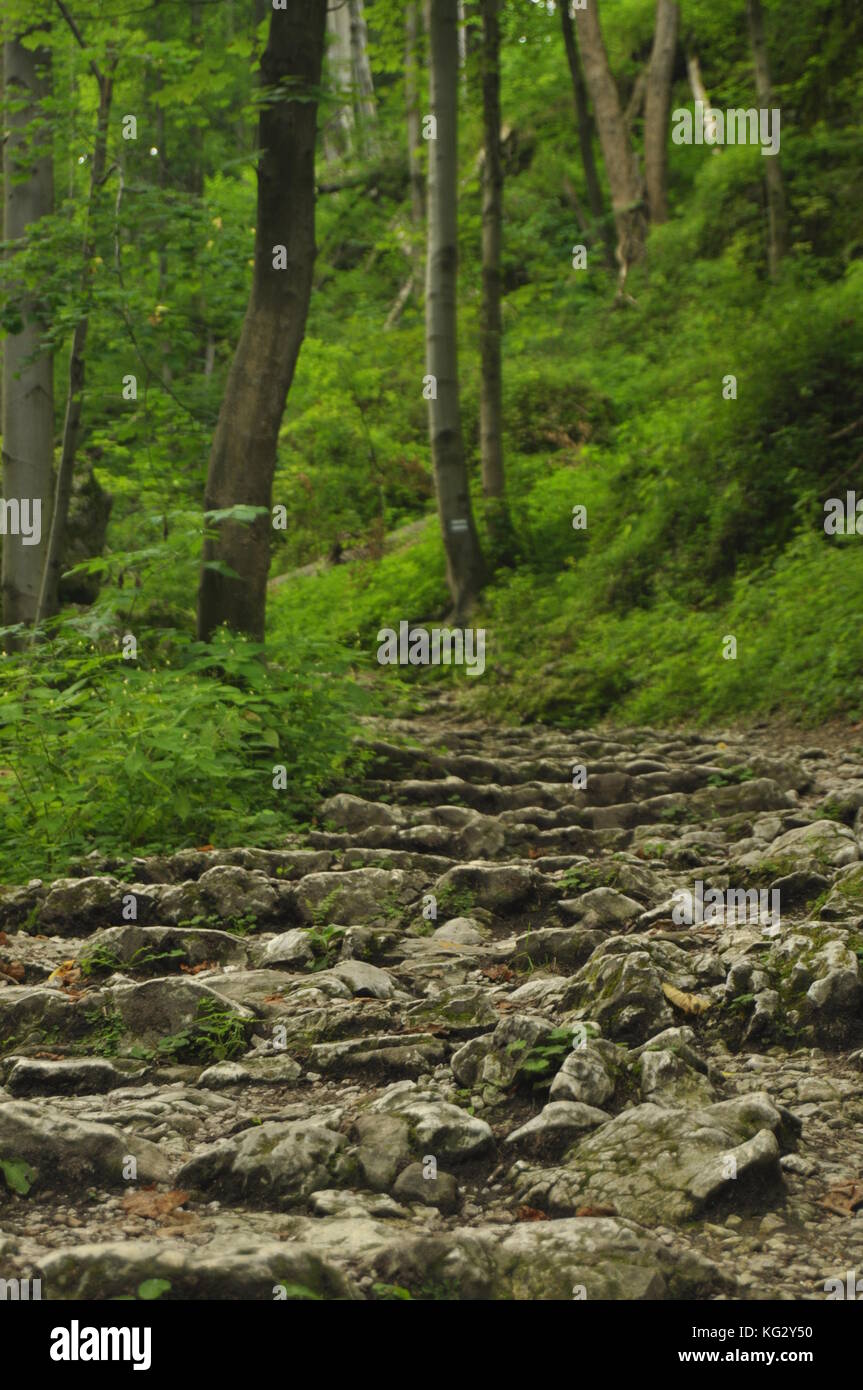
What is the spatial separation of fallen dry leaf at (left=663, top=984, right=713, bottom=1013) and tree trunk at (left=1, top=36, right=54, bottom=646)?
8.14 meters

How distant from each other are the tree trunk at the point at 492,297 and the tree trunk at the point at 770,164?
3.84m

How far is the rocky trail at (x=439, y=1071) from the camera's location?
7.80ft

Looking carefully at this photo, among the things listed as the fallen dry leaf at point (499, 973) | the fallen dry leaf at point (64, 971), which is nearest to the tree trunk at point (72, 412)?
the fallen dry leaf at point (64, 971)

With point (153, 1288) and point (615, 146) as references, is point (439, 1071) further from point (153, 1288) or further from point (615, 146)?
point (615, 146)

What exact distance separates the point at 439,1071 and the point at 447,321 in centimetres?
1191

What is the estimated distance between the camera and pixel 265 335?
8422mm

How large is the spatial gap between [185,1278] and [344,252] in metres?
33.5

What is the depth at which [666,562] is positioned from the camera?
13.0 metres

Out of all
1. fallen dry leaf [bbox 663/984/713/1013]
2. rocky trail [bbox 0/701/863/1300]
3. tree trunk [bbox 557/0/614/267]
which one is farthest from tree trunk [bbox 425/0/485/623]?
tree trunk [bbox 557/0/614/267]

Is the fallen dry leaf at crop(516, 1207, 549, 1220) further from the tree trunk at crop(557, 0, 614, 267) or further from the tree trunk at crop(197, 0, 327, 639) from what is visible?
the tree trunk at crop(557, 0, 614, 267)

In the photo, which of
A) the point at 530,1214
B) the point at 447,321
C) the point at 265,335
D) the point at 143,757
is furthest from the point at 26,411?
the point at 530,1214

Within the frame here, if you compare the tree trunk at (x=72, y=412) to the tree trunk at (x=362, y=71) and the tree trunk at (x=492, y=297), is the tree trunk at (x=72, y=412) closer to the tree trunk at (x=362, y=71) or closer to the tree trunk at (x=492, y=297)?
the tree trunk at (x=492, y=297)

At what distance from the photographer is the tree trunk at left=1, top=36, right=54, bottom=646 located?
10703 mm

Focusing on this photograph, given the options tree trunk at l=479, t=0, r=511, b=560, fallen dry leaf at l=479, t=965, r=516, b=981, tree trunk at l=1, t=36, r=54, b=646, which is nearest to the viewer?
fallen dry leaf at l=479, t=965, r=516, b=981
